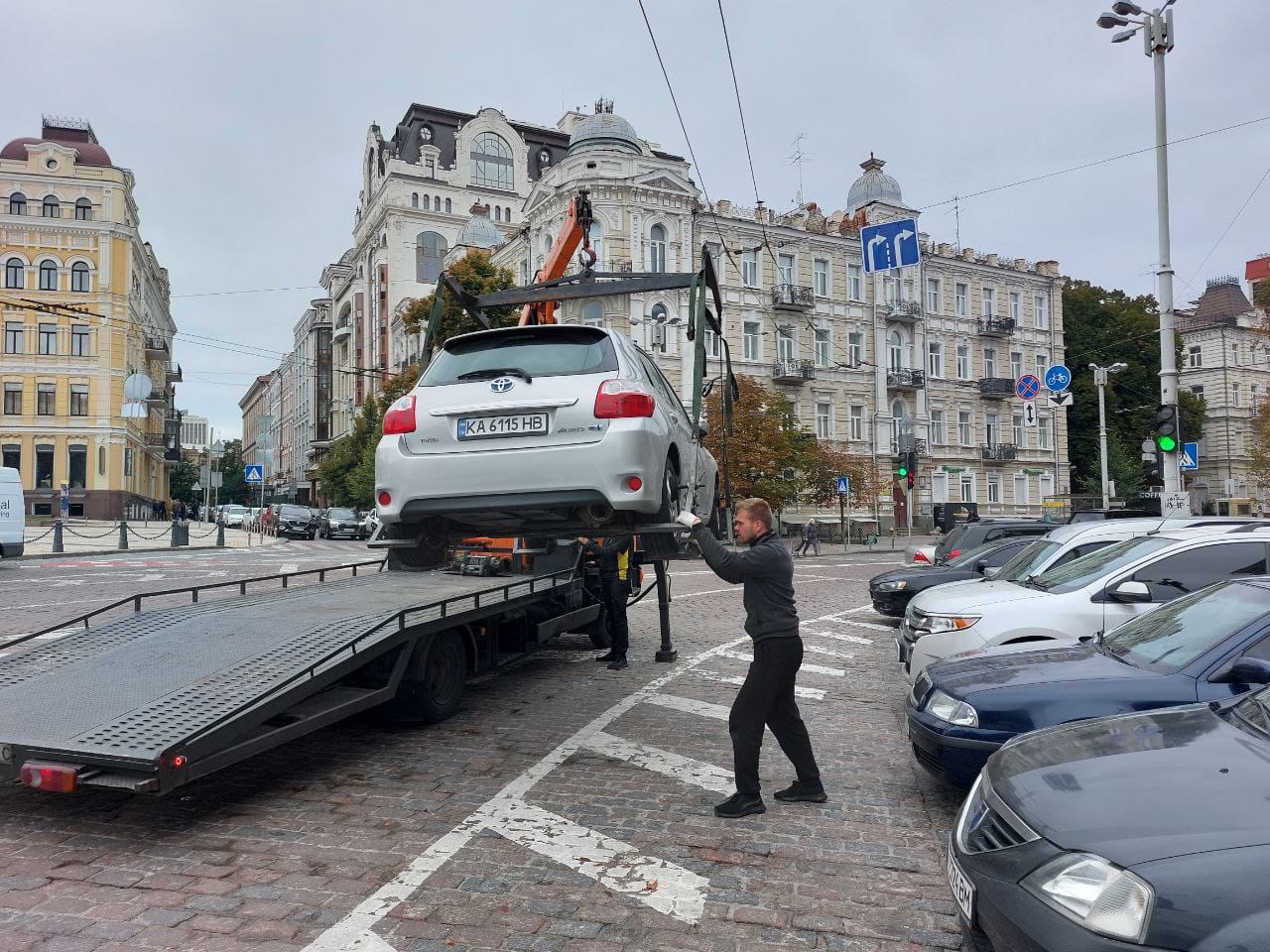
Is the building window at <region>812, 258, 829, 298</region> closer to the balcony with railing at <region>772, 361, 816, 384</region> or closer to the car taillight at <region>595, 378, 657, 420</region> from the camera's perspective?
the balcony with railing at <region>772, 361, 816, 384</region>

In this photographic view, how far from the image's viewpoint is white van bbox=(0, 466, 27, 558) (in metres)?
21.2

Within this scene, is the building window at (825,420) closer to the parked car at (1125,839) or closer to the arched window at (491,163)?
the arched window at (491,163)

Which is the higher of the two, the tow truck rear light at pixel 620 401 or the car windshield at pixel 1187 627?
the tow truck rear light at pixel 620 401

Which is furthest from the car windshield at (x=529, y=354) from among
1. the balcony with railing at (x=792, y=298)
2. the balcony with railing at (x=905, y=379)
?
the balcony with railing at (x=905, y=379)

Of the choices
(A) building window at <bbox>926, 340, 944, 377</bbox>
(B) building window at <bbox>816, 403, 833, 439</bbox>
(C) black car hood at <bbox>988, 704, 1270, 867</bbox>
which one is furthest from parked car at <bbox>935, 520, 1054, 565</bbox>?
(A) building window at <bbox>926, 340, 944, 377</bbox>

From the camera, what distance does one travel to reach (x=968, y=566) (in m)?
13.3

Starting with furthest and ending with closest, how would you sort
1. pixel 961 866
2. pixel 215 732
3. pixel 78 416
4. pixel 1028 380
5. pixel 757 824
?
pixel 78 416, pixel 1028 380, pixel 757 824, pixel 215 732, pixel 961 866

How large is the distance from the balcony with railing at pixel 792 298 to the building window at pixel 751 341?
147cm

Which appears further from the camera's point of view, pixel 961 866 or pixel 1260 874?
pixel 961 866

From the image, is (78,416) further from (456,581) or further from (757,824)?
(757,824)

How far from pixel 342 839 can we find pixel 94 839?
48.3 inches

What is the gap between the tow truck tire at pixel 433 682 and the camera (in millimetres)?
6784

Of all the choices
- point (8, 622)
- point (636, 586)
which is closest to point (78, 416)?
point (8, 622)

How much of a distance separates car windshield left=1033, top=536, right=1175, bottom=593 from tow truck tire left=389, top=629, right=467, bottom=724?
16.1 ft
